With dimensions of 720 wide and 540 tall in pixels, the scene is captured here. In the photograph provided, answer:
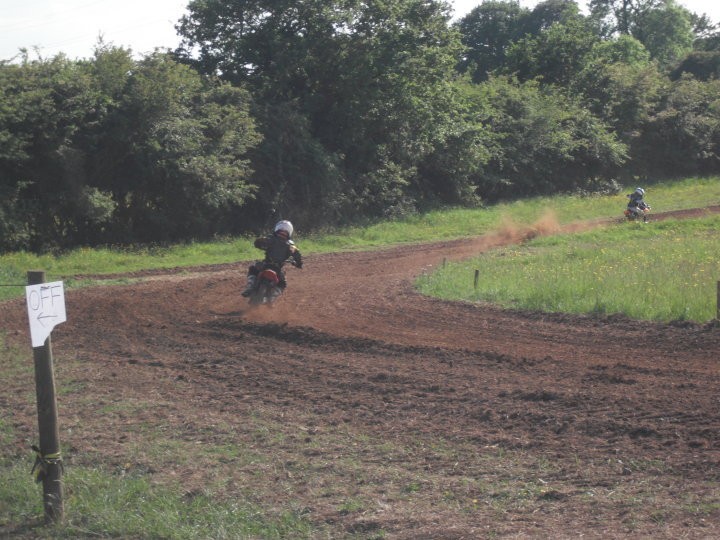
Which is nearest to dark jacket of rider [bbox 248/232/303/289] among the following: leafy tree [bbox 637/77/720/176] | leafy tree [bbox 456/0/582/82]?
leafy tree [bbox 637/77/720/176]

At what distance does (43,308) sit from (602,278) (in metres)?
13.4

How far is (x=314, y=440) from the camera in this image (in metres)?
9.20

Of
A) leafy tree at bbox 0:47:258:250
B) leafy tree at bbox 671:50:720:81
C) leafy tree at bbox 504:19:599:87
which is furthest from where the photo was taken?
leafy tree at bbox 671:50:720:81

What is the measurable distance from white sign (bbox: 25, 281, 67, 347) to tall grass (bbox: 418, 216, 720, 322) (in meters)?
10.7

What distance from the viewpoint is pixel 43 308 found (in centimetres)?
735

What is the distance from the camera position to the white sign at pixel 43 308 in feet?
23.9

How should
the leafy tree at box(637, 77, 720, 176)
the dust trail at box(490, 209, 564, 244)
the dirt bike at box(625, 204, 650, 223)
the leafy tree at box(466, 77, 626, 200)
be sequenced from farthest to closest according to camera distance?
the leafy tree at box(637, 77, 720, 176), the leafy tree at box(466, 77, 626, 200), the dirt bike at box(625, 204, 650, 223), the dust trail at box(490, 209, 564, 244)

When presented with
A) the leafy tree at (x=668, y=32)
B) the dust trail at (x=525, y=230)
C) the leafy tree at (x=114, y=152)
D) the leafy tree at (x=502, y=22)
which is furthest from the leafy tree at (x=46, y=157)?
the leafy tree at (x=668, y=32)

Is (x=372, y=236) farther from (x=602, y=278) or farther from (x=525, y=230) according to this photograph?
(x=602, y=278)

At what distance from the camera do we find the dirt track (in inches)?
285

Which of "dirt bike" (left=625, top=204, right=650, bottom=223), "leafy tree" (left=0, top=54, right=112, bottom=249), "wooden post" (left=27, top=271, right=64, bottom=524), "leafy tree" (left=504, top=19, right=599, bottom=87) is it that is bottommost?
"wooden post" (left=27, top=271, right=64, bottom=524)

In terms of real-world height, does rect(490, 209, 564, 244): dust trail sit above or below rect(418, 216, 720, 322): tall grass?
above

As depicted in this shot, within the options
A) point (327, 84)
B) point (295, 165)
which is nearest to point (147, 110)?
point (295, 165)

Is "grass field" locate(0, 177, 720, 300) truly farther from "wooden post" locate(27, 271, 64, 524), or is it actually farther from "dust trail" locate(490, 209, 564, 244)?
"wooden post" locate(27, 271, 64, 524)
